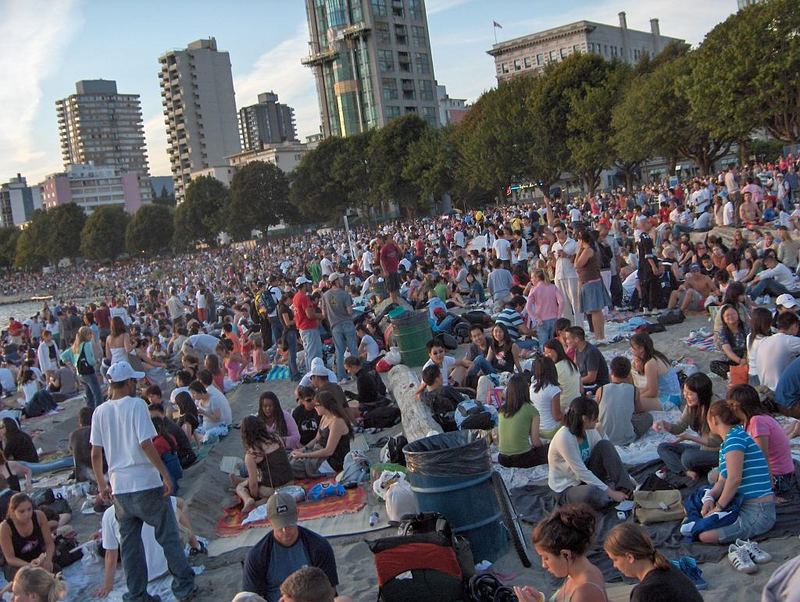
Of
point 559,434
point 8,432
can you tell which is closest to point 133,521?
point 559,434

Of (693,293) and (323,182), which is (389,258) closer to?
(693,293)

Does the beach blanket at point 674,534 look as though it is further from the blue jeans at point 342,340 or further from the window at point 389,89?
the window at point 389,89

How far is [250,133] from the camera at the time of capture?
185 m

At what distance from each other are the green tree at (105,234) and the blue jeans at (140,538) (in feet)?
324

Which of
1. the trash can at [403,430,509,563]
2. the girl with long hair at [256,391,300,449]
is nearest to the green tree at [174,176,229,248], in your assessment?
the girl with long hair at [256,391,300,449]

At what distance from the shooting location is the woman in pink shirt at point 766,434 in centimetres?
563

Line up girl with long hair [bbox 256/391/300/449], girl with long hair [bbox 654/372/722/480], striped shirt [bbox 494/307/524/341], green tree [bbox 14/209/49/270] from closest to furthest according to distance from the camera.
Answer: girl with long hair [bbox 654/372/722/480] → girl with long hair [bbox 256/391/300/449] → striped shirt [bbox 494/307/524/341] → green tree [bbox 14/209/49/270]

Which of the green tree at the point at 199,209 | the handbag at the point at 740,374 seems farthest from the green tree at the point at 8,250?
the handbag at the point at 740,374

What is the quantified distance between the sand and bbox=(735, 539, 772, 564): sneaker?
0.04 meters

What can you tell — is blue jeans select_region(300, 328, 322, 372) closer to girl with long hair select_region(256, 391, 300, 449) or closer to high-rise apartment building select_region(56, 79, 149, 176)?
girl with long hair select_region(256, 391, 300, 449)

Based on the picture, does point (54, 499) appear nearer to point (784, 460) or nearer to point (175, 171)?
point (784, 460)

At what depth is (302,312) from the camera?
12664 millimetres

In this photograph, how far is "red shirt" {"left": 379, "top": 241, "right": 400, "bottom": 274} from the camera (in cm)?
1655

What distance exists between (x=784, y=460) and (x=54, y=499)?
7.38 meters
